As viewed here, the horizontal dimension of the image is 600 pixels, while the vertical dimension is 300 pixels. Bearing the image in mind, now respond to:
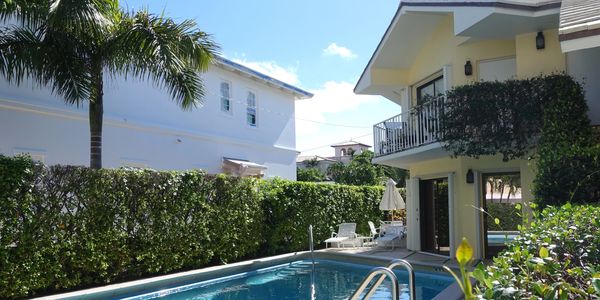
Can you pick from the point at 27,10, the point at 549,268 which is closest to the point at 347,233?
the point at 27,10

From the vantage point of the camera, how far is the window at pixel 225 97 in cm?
2535

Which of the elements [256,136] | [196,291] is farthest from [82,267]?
[256,136]

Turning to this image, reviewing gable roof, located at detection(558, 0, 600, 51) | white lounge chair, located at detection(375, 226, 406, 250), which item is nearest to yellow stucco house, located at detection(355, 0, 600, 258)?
gable roof, located at detection(558, 0, 600, 51)

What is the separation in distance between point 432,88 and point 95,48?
12468 mm

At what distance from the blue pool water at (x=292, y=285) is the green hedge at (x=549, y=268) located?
9151 mm

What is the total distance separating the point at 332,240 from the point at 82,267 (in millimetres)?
10505

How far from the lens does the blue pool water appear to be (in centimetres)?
1323

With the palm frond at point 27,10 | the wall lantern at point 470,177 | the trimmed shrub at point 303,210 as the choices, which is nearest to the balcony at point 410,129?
the wall lantern at point 470,177

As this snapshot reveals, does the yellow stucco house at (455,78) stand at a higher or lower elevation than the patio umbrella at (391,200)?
higher

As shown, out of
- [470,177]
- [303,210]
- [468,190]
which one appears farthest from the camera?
[303,210]

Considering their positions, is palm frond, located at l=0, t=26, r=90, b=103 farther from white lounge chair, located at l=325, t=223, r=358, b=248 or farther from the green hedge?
the green hedge

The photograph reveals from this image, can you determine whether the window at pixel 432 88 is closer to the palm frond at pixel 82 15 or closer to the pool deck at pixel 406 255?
the pool deck at pixel 406 255

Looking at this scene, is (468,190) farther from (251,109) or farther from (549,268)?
(549,268)

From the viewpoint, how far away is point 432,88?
19.2 meters
